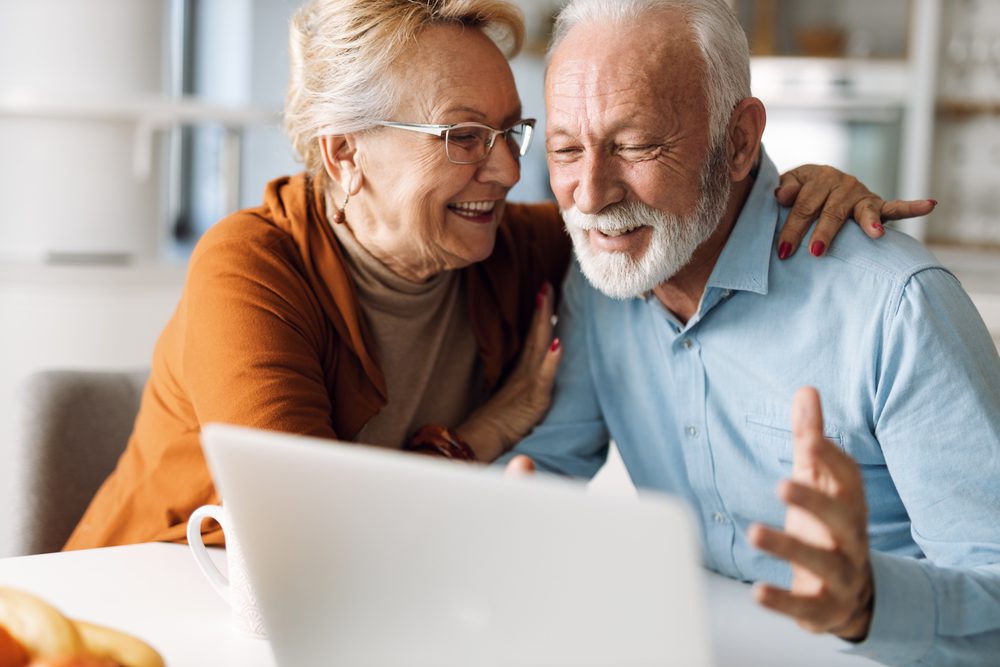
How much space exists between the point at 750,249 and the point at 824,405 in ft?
0.73

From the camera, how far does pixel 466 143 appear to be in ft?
5.04

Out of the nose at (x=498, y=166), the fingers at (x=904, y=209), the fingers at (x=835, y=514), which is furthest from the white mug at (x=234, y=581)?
the fingers at (x=904, y=209)

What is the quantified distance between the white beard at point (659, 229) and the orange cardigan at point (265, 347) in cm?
30

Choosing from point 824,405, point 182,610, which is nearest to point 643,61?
point 824,405

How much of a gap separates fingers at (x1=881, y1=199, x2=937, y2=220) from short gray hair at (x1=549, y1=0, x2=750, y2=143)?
9.1 inches

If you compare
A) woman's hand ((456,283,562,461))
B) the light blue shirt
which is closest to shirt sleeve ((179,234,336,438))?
woman's hand ((456,283,562,461))

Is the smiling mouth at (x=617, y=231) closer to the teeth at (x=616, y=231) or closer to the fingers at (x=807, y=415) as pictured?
the teeth at (x=616, y=231)

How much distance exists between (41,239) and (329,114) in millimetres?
2023

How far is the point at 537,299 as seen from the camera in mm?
1717

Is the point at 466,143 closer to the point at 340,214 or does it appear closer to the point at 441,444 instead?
the point at 340,214

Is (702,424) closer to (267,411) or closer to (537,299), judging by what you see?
(537,299)

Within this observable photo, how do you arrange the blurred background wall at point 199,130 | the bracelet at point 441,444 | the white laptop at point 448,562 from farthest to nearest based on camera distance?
the blurred background wall at point 199,130
the bracelet at point 441,444
the white laptop at point 448,562

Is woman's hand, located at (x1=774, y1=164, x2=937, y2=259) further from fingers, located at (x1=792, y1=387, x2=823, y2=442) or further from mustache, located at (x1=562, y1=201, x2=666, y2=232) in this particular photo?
fingers, located at (x1=792, y1=387, x2=823, y2=442)

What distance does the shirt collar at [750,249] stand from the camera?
1392mm
